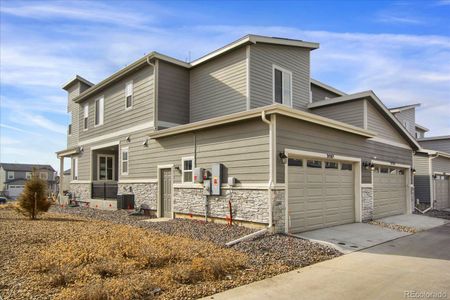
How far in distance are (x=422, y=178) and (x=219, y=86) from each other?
12.9 metres

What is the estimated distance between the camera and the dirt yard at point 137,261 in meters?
4.80

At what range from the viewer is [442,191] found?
65.7ft

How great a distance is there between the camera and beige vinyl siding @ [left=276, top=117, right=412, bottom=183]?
30.7 ft

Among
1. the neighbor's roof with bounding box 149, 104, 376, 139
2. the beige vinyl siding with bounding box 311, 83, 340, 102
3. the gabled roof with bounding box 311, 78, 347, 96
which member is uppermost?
the gabled roof with bounding box 311, 78, 347, 96

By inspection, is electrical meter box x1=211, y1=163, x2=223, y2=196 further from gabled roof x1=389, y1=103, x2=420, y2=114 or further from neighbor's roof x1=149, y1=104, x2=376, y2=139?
gabled roof x1=389, y1=103, x2=420, y2=114

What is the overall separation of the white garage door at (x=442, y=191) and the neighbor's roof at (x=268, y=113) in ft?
31.0

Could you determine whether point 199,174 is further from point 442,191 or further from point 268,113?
point 442,191

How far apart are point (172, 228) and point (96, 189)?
977cm

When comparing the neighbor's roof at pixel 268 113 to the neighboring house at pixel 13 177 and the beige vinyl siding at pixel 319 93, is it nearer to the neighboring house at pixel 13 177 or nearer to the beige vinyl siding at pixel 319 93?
the beige vinyl siding at pixel 319 93

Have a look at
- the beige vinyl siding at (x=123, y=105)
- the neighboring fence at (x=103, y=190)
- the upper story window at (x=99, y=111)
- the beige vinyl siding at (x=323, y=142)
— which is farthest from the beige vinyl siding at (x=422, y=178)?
the upper story window at (x=99, y=111)

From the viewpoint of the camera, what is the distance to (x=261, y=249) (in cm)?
748

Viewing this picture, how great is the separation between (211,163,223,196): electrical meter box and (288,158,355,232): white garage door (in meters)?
2.10

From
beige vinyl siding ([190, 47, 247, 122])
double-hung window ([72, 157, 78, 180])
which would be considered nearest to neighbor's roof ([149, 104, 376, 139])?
beige vinyl siding ([190, 47, 247, 122])

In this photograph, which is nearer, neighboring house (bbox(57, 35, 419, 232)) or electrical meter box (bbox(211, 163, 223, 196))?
neighboring house (bbox(57, 35, 419, 232))
